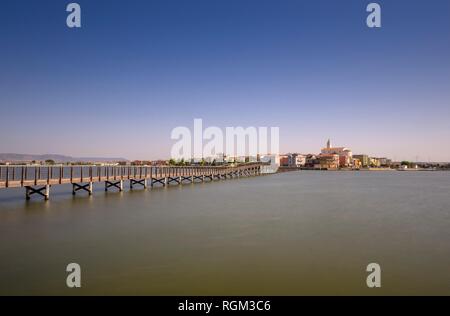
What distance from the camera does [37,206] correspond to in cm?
2194

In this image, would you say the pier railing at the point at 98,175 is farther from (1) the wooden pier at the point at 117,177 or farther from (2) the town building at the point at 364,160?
(2) the town building at the point at 364,160

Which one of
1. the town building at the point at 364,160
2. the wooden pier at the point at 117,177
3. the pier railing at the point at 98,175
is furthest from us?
the town building at the point at 364,160

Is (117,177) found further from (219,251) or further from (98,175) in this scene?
(219,251)

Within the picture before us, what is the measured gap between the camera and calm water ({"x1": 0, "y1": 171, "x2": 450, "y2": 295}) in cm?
862

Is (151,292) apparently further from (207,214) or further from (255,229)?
(207,214)

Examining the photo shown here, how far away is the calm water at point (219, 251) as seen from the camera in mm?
8617

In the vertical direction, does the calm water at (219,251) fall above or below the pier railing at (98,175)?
below

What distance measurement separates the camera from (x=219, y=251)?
1187cm

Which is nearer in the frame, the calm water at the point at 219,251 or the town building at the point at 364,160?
the calm water at the point at 219,251

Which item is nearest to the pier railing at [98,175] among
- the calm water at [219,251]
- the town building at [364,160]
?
the calm water at [219,251]

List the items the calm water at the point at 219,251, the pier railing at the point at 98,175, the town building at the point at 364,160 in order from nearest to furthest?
the calm water at the point at 219,251
the pier railing at the point at 98,175
the town building at the point at 364,160

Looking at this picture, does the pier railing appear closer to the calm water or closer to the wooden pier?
the wooden pier
